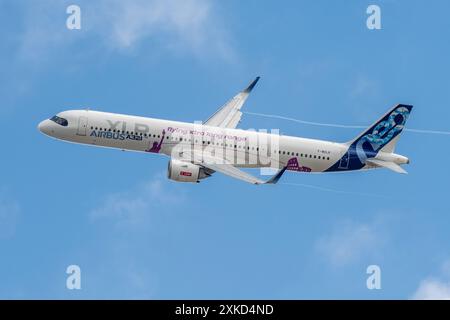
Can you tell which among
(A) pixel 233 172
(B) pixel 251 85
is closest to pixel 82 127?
(A) pixel 233 172

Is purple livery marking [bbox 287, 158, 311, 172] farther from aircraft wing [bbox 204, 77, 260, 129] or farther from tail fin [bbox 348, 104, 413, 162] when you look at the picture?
aircraft wing [bbox 204, 77, 260, 129]

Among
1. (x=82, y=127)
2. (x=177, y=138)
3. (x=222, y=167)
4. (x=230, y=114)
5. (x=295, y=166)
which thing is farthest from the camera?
(x=230, y=114)

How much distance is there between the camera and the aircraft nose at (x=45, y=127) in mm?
123062

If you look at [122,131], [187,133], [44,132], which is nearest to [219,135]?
[187,133]

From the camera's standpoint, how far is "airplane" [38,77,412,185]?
121000 mm

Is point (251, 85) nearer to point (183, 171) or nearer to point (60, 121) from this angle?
point (183, 171)

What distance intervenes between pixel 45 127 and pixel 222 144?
72.6 feet

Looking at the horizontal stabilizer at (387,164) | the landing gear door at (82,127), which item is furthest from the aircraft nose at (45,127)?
the horizontal stabilizer at (387,164)

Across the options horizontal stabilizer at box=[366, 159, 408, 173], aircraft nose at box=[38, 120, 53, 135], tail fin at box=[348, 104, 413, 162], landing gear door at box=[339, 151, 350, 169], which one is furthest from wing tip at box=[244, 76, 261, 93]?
aircraft nose at box=[38, 120, 53, 135]

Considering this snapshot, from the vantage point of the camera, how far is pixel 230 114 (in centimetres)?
13350

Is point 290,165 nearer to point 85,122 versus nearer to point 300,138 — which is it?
point 300,138

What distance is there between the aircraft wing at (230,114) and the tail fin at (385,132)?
16.3 m

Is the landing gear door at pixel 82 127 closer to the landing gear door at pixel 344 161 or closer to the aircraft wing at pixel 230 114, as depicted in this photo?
the aircraft wing at pixel 230 114

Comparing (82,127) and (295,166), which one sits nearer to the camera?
(82,127)
